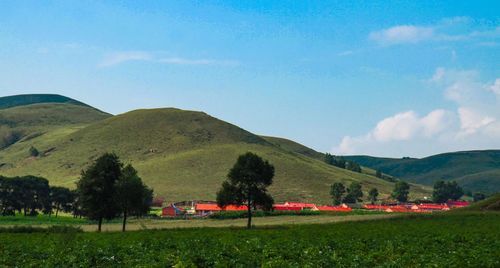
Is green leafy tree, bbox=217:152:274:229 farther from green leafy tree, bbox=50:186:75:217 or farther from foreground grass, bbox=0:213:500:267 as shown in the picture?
green leafy tree, bbox=50:186:75:217

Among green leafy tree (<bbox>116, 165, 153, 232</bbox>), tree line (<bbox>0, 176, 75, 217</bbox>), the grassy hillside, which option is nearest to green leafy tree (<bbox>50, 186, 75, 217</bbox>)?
tree line (<bbox>0, 176, 75, 217</bbox>)

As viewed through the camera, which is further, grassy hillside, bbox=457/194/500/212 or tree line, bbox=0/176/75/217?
tree line, bbox=0/176/75/217

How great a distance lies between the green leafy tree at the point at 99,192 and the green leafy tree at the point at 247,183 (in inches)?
563

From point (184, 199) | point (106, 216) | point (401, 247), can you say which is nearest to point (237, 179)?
point (106, 216)

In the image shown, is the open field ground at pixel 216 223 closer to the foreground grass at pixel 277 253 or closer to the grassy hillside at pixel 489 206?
the grassy hillside at pixel 489 206

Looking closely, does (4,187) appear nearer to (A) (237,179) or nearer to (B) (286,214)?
(B) (286,214)

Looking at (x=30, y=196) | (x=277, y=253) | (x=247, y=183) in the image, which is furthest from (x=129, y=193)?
(x=30, y=196)

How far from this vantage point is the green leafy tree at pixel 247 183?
7306 centimetres

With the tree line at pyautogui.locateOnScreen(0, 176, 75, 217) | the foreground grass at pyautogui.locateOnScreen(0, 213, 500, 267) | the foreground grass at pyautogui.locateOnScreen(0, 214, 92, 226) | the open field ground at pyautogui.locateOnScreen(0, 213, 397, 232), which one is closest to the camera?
the foreground grass at pyautogui.locateOnScreen(0, 213, 500, 267)

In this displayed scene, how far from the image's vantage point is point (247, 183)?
73.2m

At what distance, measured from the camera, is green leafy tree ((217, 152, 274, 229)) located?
240 ft

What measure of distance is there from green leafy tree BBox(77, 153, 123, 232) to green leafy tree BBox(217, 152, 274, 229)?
46.9ft

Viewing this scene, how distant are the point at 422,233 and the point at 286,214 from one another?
6354cm

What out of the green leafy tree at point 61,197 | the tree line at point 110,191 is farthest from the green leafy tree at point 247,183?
the green leafy tree at point 61,197
